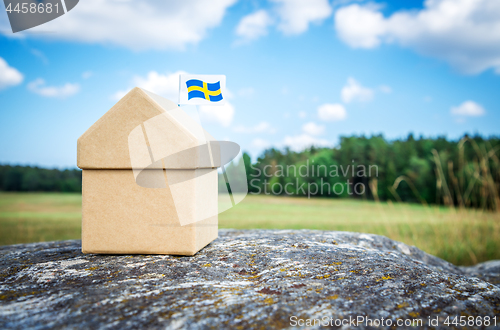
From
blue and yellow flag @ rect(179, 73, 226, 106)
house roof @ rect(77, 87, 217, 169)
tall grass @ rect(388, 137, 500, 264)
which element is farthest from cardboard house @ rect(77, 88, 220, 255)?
tall grass @ rect(388, 137, 500, 264)

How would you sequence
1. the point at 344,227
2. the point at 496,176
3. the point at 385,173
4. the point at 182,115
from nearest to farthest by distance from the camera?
1. the point at 182,115
2. the point at 496,176
3. the point at 344,227
4. the point at 385,173

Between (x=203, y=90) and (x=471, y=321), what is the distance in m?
1.89

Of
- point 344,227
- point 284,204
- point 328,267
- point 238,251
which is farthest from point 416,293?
point 284,204

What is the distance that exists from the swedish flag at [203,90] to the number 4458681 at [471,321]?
1.78 metres

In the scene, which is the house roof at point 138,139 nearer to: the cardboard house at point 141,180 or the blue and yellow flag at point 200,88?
the cardboard house at point 141,180

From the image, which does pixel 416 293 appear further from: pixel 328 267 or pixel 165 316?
pixel 165 316

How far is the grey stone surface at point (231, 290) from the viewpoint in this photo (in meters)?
1.01

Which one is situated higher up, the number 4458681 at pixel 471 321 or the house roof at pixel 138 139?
the house roof at pixel 138 139

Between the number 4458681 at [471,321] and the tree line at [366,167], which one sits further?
the tree line at [366,167]

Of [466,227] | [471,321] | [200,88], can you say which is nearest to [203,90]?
[200,88]

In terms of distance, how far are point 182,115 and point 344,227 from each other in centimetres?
525

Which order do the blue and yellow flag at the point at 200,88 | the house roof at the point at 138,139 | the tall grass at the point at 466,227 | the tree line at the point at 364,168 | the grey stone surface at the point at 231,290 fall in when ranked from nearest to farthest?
the grey stone surface at the point at 231,290
the house roof at the point at 138,139
the blue and yellow flag at the point at 200,88
the tall grass at the point at 466,227
the tree line at the point at 364,168

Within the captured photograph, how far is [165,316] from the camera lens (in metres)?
1.00

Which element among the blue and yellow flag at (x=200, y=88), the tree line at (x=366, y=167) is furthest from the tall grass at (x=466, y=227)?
→ the tree line at (x=366, y=167)
